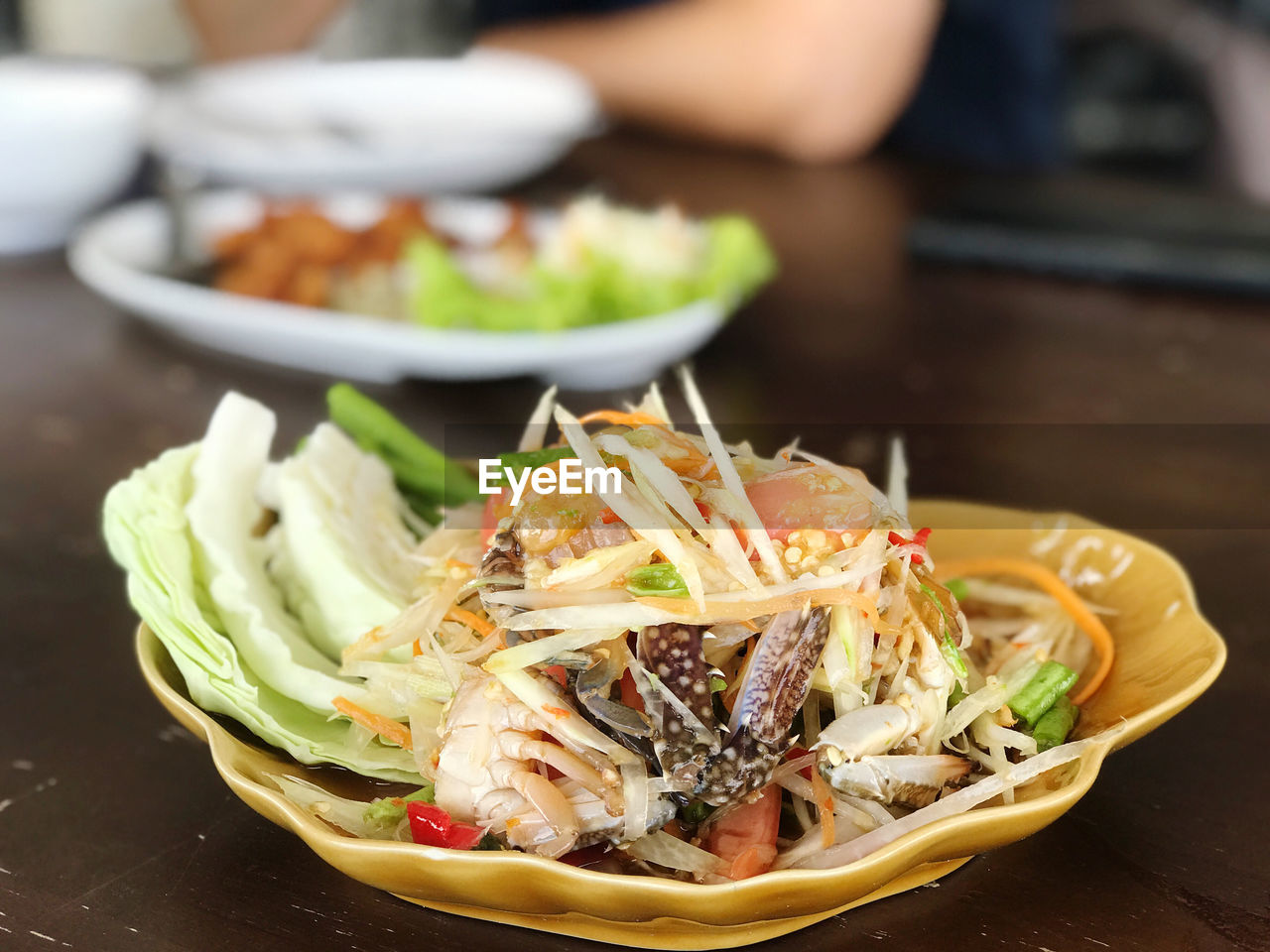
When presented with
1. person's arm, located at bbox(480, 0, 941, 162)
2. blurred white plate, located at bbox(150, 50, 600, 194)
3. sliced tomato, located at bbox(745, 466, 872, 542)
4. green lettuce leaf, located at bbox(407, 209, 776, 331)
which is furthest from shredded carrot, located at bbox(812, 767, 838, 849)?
person's arm, located at bbox(480, 0, 941, 162)

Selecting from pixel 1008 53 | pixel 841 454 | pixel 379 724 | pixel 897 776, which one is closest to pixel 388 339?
pixel 841 454

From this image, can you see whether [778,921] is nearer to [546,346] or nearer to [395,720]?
[395,720]

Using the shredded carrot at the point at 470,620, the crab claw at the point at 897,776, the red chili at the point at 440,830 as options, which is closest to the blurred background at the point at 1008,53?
the crab claw at the point at 897,776

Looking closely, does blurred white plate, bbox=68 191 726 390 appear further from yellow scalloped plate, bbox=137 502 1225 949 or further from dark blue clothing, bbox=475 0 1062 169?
dark blue clothing, bbox=475 0 1062 169

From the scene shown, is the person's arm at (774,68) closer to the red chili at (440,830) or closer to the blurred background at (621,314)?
the blurred background at (621,314)

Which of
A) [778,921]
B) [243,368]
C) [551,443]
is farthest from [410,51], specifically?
[778,921]

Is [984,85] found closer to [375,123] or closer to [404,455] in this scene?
[375,123]
